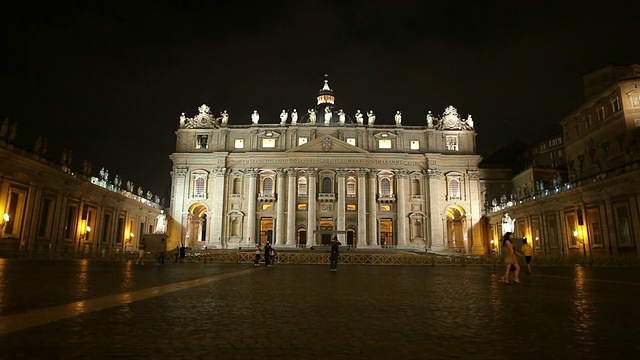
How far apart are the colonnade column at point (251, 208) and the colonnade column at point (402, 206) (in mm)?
20982

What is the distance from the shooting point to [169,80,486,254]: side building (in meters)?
60.6

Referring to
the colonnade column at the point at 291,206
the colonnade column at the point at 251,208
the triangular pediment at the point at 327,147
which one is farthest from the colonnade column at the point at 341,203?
the colonnade column at the point at 251,208

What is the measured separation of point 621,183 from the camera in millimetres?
31406

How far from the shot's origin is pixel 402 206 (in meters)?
61.2

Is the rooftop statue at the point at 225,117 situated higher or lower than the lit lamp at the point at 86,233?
higher

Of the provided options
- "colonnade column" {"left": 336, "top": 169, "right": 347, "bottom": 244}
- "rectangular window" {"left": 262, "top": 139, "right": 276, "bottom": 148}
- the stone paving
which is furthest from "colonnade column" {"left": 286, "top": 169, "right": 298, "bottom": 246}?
the stone paving

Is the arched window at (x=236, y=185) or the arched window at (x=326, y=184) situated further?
the arched window at (x=236, y=185)

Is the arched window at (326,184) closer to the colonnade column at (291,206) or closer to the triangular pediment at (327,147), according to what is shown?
the colonnade column at (291,206)

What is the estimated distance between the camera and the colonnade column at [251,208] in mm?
60062

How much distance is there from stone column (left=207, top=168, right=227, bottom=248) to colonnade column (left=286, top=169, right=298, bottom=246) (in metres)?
9.60

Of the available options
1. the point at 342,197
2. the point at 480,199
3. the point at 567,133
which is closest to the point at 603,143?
the point at 567,133

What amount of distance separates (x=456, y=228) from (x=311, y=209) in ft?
76.6

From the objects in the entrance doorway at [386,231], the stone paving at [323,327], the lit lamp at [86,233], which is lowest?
the stone paving at [323,327]

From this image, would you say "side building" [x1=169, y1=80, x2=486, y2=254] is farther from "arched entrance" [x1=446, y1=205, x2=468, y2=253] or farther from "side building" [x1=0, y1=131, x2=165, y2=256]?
"side building" [x1=0, y1=131, x2=165, y2=256]
